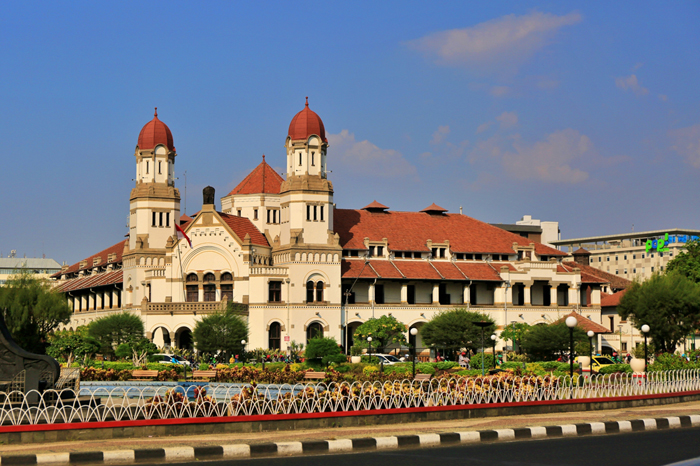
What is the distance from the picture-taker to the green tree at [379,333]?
6494cm

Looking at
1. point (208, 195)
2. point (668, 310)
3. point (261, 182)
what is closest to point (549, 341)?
point (668, 310)

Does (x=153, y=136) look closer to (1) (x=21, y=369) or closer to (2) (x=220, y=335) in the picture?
(2) (x=220, y=335)

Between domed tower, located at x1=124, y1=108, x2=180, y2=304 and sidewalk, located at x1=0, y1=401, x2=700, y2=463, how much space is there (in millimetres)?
52275

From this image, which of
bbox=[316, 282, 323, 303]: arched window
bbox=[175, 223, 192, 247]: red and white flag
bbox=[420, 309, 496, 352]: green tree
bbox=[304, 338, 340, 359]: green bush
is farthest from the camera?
bbox=[316, 282, 323, 303]: arched window

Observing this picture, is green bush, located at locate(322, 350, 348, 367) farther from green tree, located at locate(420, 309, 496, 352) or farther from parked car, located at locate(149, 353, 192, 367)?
green tree, located at locate(420, 309, 496, 352)

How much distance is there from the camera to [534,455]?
17.0m

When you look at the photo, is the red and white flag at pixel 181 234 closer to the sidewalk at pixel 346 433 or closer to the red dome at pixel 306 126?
the red dome at pixel 306 126

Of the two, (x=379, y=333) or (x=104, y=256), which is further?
(x=104, y=256)

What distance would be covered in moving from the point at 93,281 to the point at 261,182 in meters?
18.8

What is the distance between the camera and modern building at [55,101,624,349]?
67250mm

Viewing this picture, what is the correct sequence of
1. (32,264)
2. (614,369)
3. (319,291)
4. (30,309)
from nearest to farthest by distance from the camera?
(614,369)
(30,309)
(319,291)
(32,264)

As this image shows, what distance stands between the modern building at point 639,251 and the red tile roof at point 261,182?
225 feet

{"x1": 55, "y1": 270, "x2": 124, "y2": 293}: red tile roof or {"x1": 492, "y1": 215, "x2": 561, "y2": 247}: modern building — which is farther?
{"x1": 492, "y1": 215, "x2": 561, "y2": 247}: modern building

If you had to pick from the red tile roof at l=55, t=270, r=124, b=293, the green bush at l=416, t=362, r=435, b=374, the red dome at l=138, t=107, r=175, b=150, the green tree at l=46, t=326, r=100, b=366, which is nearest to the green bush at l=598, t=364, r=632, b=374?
the green bush at l=416, t=362, r=435, b=374
